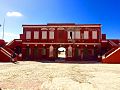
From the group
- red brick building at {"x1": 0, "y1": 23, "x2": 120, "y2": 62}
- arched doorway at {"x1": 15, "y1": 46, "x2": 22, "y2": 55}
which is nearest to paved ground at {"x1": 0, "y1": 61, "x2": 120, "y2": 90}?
red brick building at {"x1": 0, "y1": 23, "x2": 120, "y2": 62}

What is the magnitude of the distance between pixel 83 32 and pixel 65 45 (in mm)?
3986

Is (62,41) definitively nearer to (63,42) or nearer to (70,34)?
(63,42)

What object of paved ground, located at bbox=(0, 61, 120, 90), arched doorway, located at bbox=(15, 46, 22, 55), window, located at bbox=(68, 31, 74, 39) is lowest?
paved ground, located at bbox=(0, 61, 120, 90)

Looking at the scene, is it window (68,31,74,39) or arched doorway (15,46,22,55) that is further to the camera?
arched doorway (15,46,22,55)

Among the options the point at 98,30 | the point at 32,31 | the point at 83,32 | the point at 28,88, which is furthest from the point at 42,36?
the point at 28,88

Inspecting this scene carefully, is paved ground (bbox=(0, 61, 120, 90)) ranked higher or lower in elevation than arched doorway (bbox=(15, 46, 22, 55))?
lower

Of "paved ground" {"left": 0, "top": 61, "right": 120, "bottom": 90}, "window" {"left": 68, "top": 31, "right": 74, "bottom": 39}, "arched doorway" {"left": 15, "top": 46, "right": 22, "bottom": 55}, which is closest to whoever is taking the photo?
"paved ground" {"left": 0, "top": 61, "right": 120, "bottom": 90}

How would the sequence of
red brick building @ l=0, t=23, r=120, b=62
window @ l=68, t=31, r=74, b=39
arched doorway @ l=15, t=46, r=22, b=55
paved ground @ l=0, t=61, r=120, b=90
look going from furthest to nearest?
arched doorway @ l=15, t=46, r=22, b=55 < window @ l=68, t=31, r=74, b=39 < red brick building @ l=0, t=23, r=120, b=62 < paved ground @ l=0, t=61, r=120, b=90

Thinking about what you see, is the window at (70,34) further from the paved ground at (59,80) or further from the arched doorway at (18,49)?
the paved ground at (59,80)

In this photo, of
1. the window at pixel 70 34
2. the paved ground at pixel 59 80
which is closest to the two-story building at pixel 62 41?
the window at pixel 70 34

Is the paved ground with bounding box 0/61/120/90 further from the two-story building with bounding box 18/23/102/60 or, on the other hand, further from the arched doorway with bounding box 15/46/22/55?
the arched doorway with bounding box 15/46/22/55

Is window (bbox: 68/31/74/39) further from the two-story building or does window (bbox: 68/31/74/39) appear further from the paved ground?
the paved ground

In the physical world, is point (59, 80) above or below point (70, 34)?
below

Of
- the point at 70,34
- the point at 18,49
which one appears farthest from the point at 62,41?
the point at 18,49
